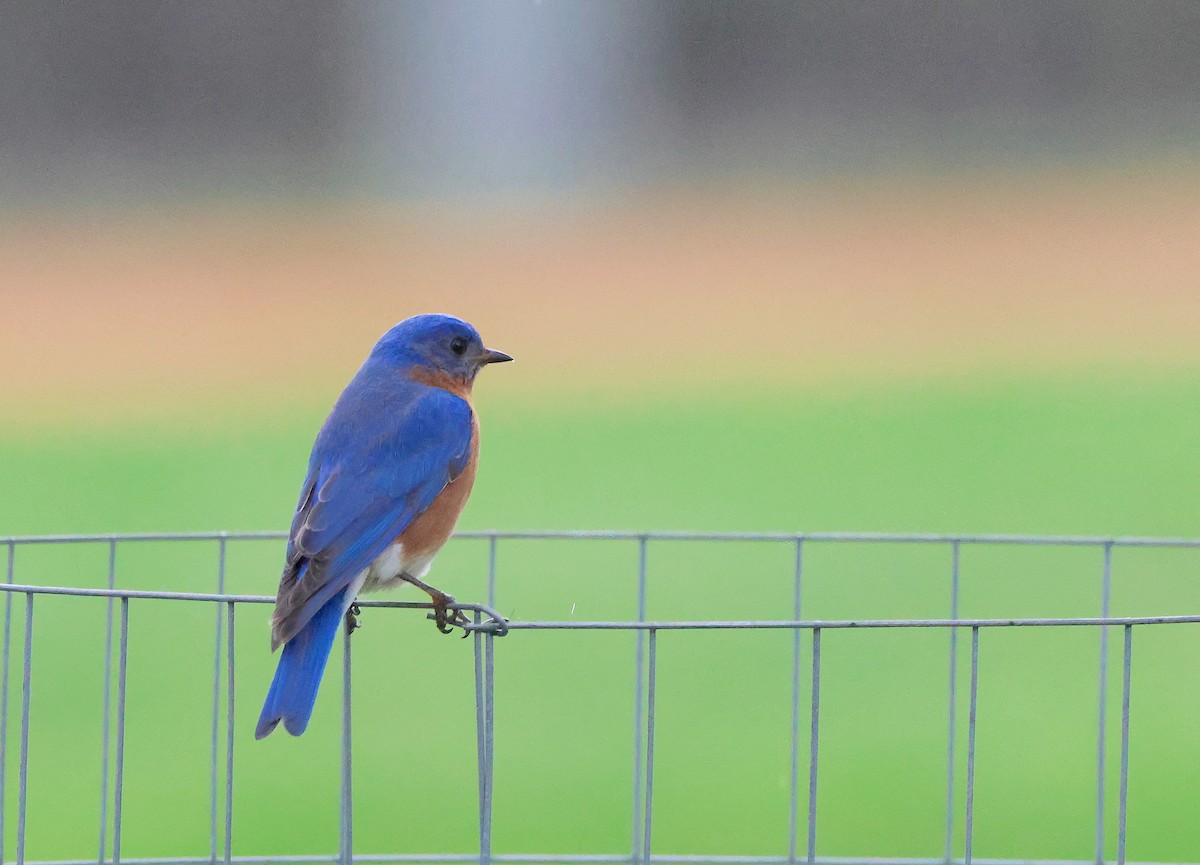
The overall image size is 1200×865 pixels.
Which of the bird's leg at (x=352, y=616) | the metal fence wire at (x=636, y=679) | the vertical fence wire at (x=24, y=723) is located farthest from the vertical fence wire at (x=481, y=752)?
the vertical fence wire at (x=24, y=723)

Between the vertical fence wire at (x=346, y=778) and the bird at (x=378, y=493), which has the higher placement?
the bird at (x=378, y=493)

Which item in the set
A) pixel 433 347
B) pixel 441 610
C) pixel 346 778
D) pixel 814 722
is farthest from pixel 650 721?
pixel 433 347

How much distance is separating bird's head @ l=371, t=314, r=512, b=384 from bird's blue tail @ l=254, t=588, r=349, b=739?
0.90 meters

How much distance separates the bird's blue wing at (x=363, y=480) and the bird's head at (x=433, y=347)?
0.09m

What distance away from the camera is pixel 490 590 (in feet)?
9.97

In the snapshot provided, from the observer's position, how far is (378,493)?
3.10 m

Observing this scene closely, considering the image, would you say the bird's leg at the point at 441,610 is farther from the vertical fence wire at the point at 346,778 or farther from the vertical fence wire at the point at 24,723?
the vertical fence wire at the point at 24,723

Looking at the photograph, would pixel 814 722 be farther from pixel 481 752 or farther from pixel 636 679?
pixel 636 679

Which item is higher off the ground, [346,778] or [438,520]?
[438,520]

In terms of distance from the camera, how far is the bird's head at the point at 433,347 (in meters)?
3.54

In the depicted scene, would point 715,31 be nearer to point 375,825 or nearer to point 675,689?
point 675,689

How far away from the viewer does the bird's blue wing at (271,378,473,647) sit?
277 centimetres

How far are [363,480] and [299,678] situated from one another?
636 millimetres

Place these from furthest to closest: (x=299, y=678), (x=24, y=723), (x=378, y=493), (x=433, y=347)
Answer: (x=433, y=347) → (x=378, y=493) → (x=299, y=678) → (x=24, y=723)
